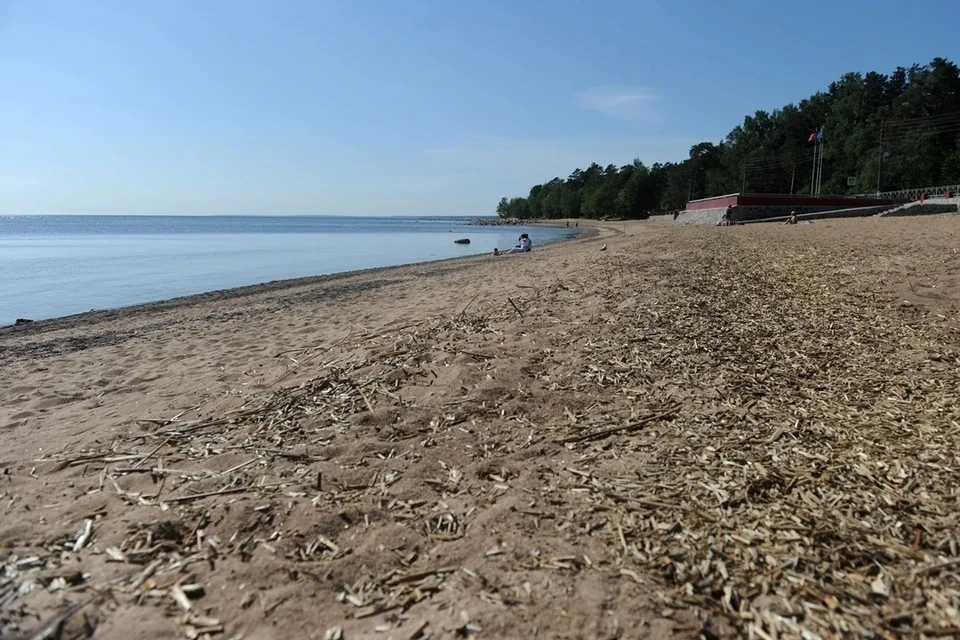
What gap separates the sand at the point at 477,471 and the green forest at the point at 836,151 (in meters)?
Answer: 62.5

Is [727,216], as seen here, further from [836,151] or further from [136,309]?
[836,151]

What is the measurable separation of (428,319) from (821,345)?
4.59m

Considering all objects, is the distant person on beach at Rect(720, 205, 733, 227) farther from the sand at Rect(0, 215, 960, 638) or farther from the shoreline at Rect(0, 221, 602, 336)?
the sand at Rect(0, 215, 960, 638)

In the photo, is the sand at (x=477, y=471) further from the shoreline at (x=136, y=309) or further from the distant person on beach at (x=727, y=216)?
the distant person on beach at (x=727, y=216)

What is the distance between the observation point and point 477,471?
3.61 metres

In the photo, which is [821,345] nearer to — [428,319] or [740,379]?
[740,379]

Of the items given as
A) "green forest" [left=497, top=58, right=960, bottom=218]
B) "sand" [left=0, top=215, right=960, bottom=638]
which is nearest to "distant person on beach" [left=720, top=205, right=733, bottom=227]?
"green forest" [left=497, top=58, right=960, bottom=218]

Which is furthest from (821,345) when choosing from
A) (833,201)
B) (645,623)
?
(833,201)

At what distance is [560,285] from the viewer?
30.3 feet

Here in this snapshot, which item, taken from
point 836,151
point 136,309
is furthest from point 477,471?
point 836,151

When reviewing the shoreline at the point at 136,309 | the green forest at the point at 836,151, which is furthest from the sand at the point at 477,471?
the green forest at the point at 836,151

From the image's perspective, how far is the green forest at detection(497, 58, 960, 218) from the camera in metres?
58.8

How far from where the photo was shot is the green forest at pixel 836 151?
193 ft

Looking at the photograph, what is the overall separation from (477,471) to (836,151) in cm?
8368
